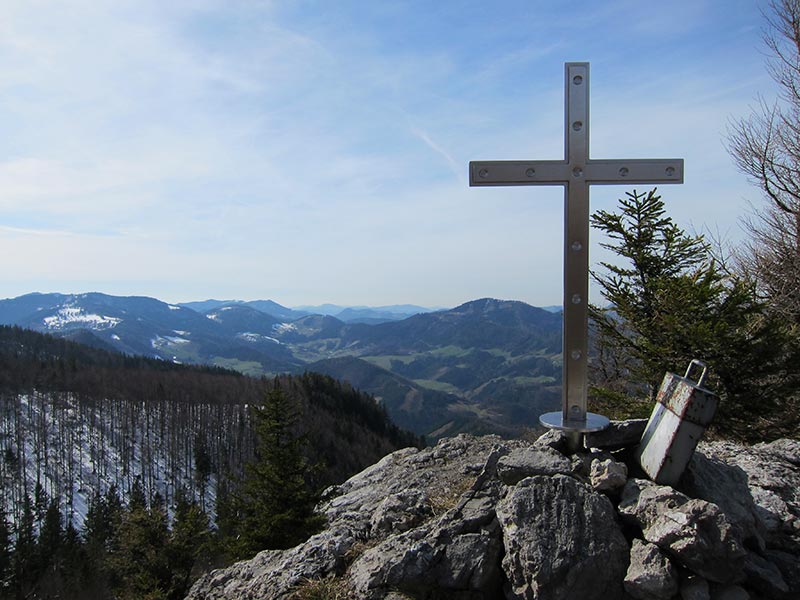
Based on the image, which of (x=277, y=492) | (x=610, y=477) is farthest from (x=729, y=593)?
(x=277, y=492)

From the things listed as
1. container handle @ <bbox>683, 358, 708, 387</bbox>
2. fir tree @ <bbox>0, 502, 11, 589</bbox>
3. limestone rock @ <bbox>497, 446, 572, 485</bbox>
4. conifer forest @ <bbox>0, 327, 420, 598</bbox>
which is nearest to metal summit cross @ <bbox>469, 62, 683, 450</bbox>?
limestone rock @ <bbox>497, 446, 572, 485</bbox>

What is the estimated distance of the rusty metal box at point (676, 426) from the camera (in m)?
4.10

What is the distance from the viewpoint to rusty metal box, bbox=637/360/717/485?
13.4ft

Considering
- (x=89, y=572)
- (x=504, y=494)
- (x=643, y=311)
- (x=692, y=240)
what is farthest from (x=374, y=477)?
(x=89, y=572)

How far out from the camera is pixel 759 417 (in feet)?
42.4

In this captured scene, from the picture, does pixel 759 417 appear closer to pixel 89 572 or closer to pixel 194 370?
pixel 89 572

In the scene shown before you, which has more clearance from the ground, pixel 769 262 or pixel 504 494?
pixel 769 262

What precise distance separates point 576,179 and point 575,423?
7.69 ft

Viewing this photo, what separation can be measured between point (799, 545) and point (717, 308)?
31.5ft

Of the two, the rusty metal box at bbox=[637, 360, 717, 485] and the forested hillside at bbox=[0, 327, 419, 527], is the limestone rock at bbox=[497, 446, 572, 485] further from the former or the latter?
the forested hillside at bbox=[0, 327, 419, 527]

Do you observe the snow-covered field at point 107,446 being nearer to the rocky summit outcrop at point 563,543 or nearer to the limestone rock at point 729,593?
the rocky summit outcrop at point 563,543

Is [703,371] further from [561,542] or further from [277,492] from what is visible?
[277,492]

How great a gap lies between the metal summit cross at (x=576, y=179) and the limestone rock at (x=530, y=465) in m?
0.34

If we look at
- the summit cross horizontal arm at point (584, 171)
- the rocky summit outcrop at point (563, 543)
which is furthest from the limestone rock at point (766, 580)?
the summit cross horizontal arm at point (584, 171)
